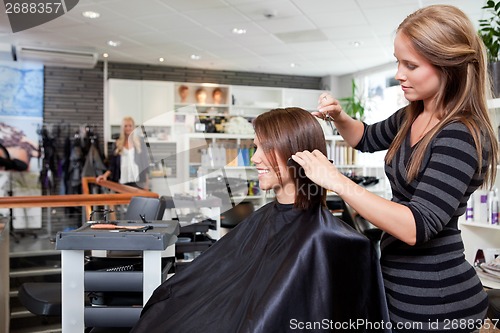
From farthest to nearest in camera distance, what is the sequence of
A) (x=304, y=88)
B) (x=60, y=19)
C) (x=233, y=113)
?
(x=304, y=88)
(x=233, y=113)
(x=60, y=19)

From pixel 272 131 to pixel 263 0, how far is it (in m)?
3.37

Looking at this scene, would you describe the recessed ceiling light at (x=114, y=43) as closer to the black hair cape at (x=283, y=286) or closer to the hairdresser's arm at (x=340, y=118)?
the black hair cape at (x=283, y=286)

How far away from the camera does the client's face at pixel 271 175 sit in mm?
1385

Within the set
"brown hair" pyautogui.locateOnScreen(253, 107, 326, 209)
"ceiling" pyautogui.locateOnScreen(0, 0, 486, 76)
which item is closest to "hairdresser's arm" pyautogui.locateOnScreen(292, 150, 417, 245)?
"brown hair" pyautogui.locateOnScreen(253, 107, 326, 209)

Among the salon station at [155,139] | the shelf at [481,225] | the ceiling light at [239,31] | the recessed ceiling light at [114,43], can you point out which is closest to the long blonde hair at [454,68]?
the salon station at [155,139]

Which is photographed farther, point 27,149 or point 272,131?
point 27,149

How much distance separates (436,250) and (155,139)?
3.36m

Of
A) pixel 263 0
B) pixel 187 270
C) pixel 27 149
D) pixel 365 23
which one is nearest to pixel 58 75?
pixel 27 149

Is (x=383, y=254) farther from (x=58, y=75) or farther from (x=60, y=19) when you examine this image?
(x=58, y=75)

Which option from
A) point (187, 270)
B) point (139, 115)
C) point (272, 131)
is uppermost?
point (139, 115)

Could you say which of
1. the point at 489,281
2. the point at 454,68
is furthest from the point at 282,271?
the point at 489,281

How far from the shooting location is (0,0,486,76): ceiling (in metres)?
4.63

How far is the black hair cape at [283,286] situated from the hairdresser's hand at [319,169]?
298mm

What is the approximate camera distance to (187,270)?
4.96 ft
